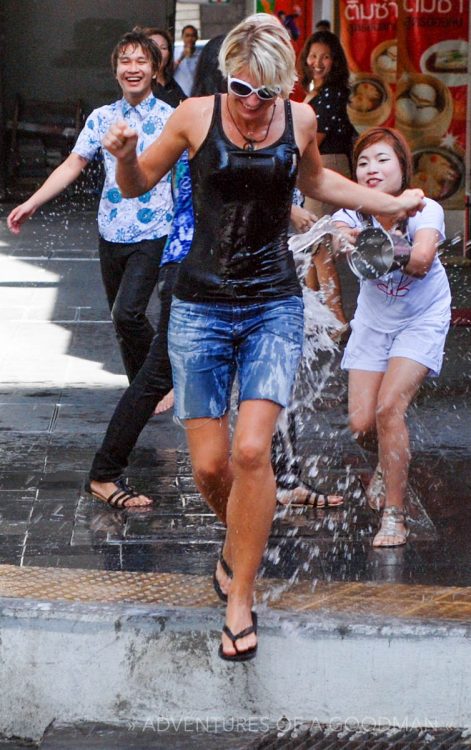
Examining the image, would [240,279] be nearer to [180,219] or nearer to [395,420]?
[395,420]

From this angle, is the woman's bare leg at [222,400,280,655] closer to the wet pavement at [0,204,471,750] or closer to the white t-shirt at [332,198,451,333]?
the wet pavement at [0,204,471,750]

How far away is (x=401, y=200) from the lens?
4848mm

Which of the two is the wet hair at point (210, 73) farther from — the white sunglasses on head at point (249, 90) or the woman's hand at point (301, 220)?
the white sunglasses on head at point (249, 90)

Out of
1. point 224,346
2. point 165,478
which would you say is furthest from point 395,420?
point 165,478

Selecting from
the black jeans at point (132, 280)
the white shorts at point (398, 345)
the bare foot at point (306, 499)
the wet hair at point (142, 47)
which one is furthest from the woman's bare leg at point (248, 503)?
the wet hair at point (142, 47)

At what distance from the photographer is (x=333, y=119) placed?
988cm

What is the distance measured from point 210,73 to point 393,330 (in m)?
1.27

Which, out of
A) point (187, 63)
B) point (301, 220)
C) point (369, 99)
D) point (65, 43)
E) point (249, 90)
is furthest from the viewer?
point (187, 63)

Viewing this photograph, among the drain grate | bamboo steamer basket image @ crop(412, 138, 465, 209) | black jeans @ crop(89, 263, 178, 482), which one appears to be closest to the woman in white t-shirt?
black jeans @ crop(89, 263, 178, 482)

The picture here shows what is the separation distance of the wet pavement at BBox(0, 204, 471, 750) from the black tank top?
3.43 ft

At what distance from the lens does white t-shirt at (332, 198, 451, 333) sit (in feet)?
18.2

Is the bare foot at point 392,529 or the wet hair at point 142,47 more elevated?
the wet hair at point 142,47

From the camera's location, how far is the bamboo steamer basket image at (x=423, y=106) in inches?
535

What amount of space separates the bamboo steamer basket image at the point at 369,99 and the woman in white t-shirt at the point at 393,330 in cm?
835
